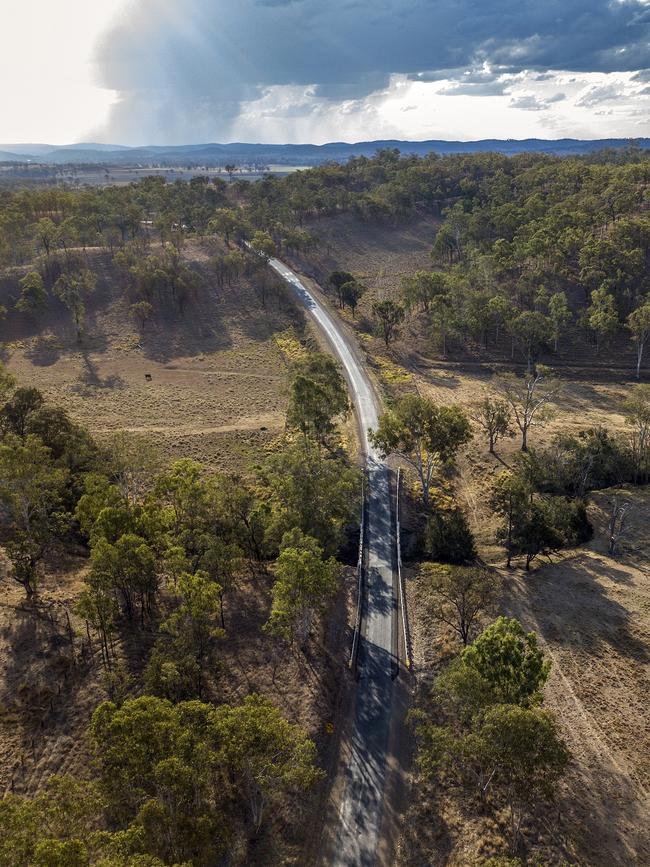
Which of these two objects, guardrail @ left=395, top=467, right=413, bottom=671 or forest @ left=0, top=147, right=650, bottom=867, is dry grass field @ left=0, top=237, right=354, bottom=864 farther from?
guardrail @ left=395, top=467, right=413, bottom=671

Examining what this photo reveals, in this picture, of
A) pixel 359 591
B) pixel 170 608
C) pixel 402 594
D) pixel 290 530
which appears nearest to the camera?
pixel 170 608

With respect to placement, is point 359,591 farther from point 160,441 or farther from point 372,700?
point 160,441

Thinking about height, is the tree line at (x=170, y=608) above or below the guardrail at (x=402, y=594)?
above

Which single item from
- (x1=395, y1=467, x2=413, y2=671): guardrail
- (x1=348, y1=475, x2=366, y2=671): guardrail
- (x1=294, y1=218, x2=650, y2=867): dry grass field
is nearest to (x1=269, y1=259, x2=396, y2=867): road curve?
(x1=348, y1=475, x2=366, y2=671): guardrail

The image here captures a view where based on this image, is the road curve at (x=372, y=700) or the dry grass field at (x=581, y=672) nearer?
the dry grass field at (x=581, y=672)

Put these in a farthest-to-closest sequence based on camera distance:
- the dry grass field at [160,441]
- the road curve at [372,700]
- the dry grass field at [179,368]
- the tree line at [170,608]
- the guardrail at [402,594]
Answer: the dry grass field at [179,368], the guardrail at [402,594], the dry grass field at [160,441], the road curve at [372,700], the tree line at [170,608]

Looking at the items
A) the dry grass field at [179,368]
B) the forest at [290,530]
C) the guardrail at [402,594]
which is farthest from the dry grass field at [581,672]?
the dry grass field at [179,368]

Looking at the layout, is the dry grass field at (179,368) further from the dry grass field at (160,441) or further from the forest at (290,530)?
the forest at (290,530)

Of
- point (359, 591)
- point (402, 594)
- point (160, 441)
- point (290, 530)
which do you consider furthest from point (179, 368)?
point (402, 594)

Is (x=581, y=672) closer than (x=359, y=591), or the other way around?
(x=581, y=672)
